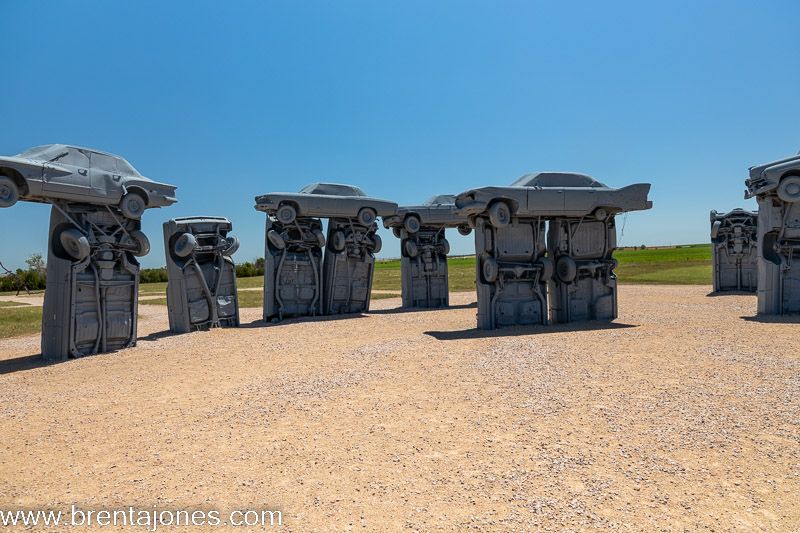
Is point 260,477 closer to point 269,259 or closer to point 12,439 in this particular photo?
point 12,439

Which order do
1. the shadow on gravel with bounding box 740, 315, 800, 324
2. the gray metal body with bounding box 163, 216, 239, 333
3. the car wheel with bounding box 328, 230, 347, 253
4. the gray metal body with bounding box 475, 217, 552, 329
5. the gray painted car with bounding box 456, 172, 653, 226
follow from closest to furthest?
1. the shadow on gravel with bounding box 740, 315, 800, 324
2. the gray painted car with bounding box 456, 172, 653, 226
3. the gray metal body with bounding box 475, 217, 552, 329
4. the gray metal body with bounding box 163, 216, 239, 333
5. the car wheel with bounding box 328, 230, 347, 253

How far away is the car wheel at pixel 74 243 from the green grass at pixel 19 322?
306 inches

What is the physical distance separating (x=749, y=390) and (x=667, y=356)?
228 centimetres

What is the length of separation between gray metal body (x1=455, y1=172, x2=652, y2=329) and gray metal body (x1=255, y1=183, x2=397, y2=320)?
6494 millimetres

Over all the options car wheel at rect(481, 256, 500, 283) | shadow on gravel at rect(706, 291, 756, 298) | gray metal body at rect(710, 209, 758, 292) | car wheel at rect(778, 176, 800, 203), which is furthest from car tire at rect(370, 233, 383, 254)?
gray metal body at rect(710, 209, 758, 292)

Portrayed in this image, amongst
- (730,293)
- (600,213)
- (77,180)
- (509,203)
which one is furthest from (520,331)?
(730,293)

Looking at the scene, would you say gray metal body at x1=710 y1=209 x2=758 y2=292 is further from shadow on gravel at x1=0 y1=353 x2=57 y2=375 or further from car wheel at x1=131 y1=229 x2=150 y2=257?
shadow on gravel at x1=0 y1=353 x2=57 y2=375

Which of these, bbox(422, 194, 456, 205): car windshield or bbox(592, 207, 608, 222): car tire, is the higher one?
bbox(422, 194, 456, 205): car windshield

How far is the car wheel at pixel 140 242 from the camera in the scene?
12.3 m

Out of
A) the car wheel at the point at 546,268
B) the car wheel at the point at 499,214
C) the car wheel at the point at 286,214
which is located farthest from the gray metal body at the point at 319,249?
the car wheel at the point at 546,268

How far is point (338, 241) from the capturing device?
63.1 ft

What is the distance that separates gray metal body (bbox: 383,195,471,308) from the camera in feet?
74.2

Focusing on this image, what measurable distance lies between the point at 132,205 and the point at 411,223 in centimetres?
1264

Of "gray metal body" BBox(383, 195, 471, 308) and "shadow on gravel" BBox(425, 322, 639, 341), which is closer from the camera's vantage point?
"shadow on gravel" BBox(425, 322, 639, 341)
